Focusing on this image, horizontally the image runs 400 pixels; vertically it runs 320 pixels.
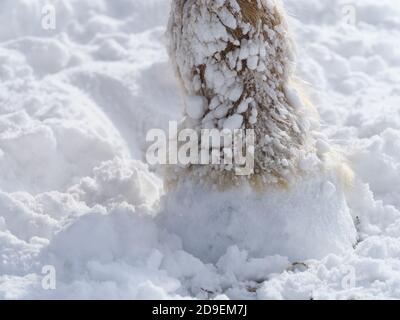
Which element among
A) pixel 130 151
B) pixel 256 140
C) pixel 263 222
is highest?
pixel 130 151

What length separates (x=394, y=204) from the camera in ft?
15.4

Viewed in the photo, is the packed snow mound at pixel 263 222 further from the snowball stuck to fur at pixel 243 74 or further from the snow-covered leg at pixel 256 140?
the snowball stuck to fur at pixel 243 74

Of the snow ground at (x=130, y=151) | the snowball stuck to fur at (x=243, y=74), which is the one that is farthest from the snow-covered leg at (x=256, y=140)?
the snow ground at (x=130, y=151)

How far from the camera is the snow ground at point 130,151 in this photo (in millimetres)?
3689

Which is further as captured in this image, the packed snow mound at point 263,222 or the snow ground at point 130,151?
the packed snow mound at point 263,222

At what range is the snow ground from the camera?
3689mm

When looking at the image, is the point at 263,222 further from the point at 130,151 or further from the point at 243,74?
the point at 130,151

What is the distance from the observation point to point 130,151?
18.6 ft

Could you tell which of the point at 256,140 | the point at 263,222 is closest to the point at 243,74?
the point at 256,140

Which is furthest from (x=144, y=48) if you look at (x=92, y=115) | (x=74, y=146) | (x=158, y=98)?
(x=74, y=146)

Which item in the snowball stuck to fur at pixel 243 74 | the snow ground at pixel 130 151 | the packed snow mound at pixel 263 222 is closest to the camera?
the snow ground at pixel 130 151

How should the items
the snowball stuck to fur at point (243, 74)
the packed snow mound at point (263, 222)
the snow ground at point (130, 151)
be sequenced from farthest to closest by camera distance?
the packed snow mound at point (263, 222) < the snowball stuck to fur at point (243, 74) < the snow ground at point (130, 151)

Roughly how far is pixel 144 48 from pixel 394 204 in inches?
119

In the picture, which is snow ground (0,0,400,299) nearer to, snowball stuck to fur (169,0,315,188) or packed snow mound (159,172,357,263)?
packed snow mound (159,172,357,263)
